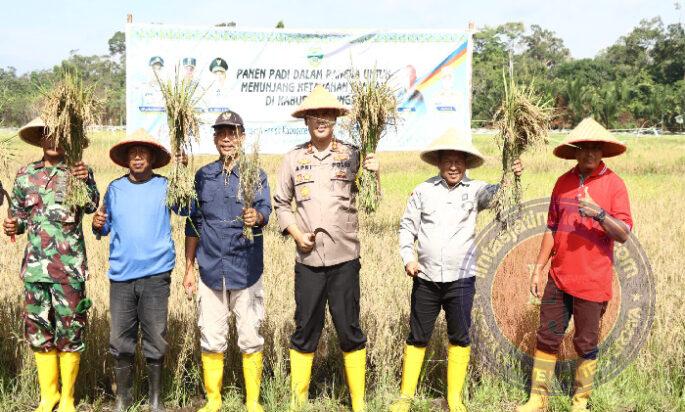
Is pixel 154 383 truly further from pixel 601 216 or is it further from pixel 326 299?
pixel 601 216

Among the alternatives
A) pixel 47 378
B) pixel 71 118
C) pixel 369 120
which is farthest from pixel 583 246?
pixel 47 378

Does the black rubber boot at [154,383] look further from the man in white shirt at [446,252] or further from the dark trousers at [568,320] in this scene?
the dark trousers at [568,320]

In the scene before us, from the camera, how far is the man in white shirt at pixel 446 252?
3.46m

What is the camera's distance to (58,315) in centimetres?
348

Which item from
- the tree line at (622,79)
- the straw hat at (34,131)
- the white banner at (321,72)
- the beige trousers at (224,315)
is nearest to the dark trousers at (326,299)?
the beige trousers at (224,315)

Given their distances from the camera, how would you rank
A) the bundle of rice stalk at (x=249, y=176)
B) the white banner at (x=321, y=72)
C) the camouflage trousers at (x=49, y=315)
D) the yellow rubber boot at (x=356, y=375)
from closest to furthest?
the bundle of rice stalk at (x=249, y=176), the camouflage trousers at (x=49, y=315), the yellow rubber boot at (x=356, y=375), the white banner at (x=321, y=72)

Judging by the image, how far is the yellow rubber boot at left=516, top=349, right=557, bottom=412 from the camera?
145 inches

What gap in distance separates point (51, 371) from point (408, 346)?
2142mm

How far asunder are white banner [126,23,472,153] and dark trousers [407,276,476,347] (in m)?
5.31

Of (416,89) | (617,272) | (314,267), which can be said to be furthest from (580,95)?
(314,267)

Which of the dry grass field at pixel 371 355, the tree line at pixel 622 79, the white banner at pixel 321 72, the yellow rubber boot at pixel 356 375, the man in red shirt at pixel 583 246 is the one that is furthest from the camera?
the tree line at pixel 622 79

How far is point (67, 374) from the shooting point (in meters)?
3.52

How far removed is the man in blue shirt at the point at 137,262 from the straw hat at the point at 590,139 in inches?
89.6

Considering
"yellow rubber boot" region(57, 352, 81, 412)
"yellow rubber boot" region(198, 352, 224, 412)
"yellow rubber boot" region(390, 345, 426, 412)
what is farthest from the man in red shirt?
"yellow rubber boot" region(57, 352, 81, 412)
